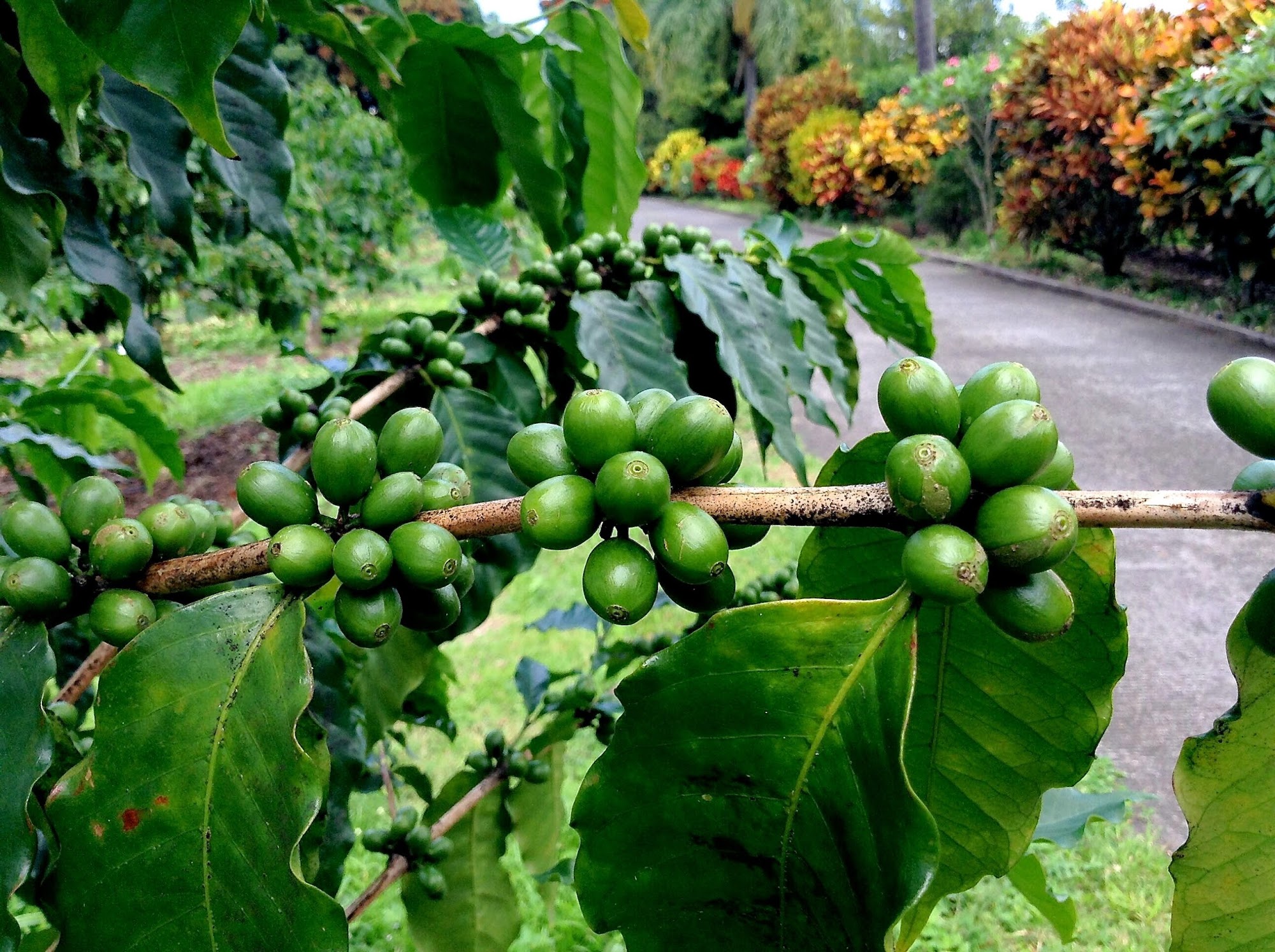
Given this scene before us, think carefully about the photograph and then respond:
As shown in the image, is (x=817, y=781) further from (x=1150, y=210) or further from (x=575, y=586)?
(x=1150, y=210)

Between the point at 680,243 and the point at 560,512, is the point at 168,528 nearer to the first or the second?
the point at 560,512

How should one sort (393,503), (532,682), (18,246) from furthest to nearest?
(532,682) → (18,246) → (393,503)

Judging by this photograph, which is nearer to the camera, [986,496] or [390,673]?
[986,496]

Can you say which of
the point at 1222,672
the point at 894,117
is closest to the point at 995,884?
the point at 1222,672

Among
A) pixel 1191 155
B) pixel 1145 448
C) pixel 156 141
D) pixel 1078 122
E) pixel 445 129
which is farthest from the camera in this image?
pixel 1078 122

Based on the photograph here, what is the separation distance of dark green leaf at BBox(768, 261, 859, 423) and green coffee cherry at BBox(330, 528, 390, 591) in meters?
1.15

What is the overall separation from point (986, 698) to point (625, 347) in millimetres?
871

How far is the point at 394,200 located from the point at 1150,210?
868cm

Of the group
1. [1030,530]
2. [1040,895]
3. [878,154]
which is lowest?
[1040,895]

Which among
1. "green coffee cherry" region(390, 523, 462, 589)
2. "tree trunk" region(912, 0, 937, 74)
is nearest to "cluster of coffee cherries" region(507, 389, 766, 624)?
"green coffee cherry" region(390, 523, 462, 589)

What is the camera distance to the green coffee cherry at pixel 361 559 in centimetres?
88

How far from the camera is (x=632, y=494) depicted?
0.82 metres

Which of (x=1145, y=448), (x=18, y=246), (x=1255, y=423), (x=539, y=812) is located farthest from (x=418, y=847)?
(x=1145, y=448)

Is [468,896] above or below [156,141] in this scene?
below
